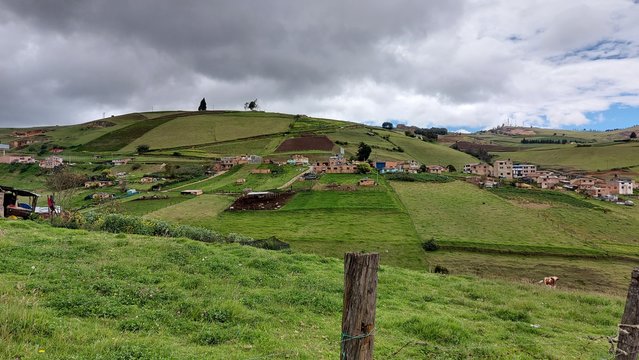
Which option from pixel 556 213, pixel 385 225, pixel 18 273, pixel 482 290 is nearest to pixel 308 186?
pixel 385 225

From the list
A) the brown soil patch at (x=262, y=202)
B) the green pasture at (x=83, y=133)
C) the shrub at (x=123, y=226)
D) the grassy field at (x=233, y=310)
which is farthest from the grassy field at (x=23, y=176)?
the grassy field at (x=233, y=310)

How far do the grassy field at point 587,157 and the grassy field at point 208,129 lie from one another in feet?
326

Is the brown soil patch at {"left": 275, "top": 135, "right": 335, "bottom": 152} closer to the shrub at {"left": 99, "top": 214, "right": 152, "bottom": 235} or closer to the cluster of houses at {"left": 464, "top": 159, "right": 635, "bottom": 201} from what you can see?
the cluster of houses at {"left": 464, "top": 159, "right": 635, "bottom": 201}

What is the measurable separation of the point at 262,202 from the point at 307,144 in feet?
221

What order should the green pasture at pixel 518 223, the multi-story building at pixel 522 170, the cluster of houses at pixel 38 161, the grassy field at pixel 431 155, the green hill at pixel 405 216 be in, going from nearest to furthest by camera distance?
the green hill at pixel 405 216 → the green pasture at pixel 518 223 → the cluster of houses at pixel 38 161 → the multi-story building at pixel 522 170 → the grassy field at pixel 431 155

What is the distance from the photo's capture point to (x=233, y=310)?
32.8 feet

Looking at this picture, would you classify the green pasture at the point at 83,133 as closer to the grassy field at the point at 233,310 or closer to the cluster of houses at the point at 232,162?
the cluster of houses at the point at 232,162

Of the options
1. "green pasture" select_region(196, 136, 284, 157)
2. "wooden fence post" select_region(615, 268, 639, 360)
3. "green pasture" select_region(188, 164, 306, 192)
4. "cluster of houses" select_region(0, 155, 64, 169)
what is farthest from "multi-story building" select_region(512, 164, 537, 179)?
"cluster of houses" select_region(0, 155, 64, 169)

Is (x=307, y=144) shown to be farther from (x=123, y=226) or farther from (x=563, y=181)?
(x=123, y=226)

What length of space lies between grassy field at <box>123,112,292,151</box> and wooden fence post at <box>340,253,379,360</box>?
139 m

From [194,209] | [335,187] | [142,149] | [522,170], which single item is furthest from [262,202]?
[522,170]

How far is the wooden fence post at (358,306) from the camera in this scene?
178 inches

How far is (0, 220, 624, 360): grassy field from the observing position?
299 inches

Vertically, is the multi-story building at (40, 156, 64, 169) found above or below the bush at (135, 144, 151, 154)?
below
